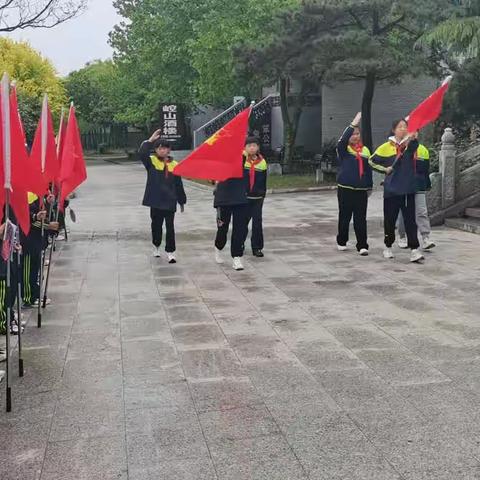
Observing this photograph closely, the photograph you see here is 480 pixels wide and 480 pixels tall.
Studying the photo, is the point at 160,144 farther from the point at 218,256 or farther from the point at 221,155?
the point at 218,256

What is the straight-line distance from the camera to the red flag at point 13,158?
13.1 feet

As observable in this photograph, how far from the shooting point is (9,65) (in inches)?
965

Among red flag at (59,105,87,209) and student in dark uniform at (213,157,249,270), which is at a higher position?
red flag at (59,105,87,209)

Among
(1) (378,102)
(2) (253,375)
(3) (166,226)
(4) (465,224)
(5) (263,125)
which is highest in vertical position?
(1) (378,102)

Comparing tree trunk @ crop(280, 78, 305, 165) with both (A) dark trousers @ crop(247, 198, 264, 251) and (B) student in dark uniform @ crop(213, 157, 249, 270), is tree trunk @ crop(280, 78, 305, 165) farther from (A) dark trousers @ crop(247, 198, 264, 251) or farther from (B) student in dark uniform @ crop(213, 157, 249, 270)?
(B) student in dark uniform @ crop(213, 157, 249, 270)

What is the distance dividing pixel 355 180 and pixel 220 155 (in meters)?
2.10

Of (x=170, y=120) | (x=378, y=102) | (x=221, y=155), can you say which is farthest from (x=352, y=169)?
(x=170, y=120)

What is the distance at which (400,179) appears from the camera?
8406mm

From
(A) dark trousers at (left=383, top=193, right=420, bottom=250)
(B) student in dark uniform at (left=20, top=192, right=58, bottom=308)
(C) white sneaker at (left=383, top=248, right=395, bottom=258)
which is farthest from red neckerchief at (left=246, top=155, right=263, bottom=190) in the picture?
(B) student in dark uniform at (left=20, top=192, right=58, bottom=308)

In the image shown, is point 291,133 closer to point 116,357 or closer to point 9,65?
point 9,65

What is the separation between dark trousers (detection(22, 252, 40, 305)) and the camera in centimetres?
621

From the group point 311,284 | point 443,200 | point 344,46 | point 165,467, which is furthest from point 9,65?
point 165,467

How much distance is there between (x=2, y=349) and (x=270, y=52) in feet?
48.5

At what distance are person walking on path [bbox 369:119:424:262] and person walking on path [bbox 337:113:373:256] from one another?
184 millimetres
